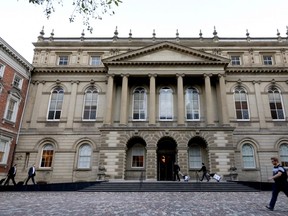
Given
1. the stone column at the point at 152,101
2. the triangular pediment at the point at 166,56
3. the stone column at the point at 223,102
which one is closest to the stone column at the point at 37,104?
the triangular pediment at the point at 166,56

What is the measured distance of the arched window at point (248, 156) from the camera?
78.1 ft

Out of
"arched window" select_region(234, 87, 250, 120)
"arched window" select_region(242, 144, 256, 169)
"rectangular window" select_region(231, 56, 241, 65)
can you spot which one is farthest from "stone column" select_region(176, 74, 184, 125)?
"rectangular window" select_region(231, 56, 241, 65)

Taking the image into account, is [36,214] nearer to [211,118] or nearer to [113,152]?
[113,152]

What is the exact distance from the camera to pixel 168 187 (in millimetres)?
17344

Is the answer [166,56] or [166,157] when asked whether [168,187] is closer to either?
[166,157]

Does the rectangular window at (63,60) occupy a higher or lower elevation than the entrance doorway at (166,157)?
higher

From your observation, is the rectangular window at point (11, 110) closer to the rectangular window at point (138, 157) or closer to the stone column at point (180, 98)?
the rectangular window at point (138, 157)

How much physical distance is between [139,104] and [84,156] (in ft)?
27.7

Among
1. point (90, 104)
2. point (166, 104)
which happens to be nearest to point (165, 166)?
point (166, 104)

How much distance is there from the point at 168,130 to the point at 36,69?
17.7 meters

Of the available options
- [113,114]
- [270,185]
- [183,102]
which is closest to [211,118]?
[183,102]

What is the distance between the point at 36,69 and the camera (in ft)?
89.9

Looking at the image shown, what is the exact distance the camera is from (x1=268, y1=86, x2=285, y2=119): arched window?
25.5 meters

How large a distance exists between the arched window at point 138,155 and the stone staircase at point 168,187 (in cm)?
583
